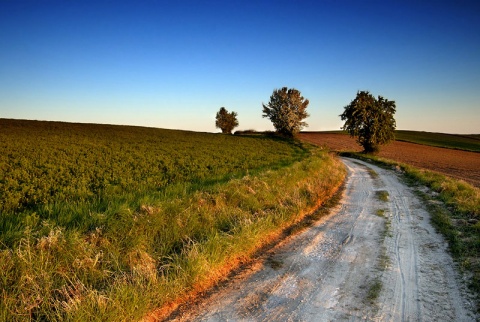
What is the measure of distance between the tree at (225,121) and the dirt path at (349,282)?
257ft

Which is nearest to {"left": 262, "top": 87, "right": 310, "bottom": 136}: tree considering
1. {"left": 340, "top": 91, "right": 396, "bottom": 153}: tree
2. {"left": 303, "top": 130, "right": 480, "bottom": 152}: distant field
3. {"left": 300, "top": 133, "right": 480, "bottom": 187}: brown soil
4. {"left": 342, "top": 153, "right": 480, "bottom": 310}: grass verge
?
{"left": 300, "top": 133, "right": 480, "bottom": 187}: brown soil

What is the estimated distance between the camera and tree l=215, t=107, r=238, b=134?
85.9m

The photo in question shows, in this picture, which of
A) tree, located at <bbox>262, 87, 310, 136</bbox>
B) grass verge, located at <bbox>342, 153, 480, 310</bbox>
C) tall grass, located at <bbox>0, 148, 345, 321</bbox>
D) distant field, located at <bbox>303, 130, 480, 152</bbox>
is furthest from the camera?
distant field, located at <bbox>303, 130, 480, 152</bbox>

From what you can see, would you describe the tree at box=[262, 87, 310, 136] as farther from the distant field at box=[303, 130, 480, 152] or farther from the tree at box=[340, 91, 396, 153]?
the distant field at box=[303, 130, 480, 152]

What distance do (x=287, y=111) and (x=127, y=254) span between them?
6218cm

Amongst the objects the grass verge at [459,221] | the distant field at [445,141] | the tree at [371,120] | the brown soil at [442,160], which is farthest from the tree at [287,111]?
the grass verge at [459,221]

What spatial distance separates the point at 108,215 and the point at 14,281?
252 centimetres

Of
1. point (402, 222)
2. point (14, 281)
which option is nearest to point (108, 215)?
point (14, 281)

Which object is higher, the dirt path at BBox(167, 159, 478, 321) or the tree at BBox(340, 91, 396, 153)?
the tree at BBox(340, 91, 396, 153)

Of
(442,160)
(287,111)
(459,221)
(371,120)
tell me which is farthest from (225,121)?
(459,221)

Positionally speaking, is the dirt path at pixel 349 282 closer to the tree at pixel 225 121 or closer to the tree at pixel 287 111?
the tree at pixel 287 111

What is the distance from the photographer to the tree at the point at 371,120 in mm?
45125

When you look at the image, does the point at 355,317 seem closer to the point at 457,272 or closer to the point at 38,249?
the point at 457,272

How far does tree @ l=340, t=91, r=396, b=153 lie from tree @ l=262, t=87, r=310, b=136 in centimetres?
1784
